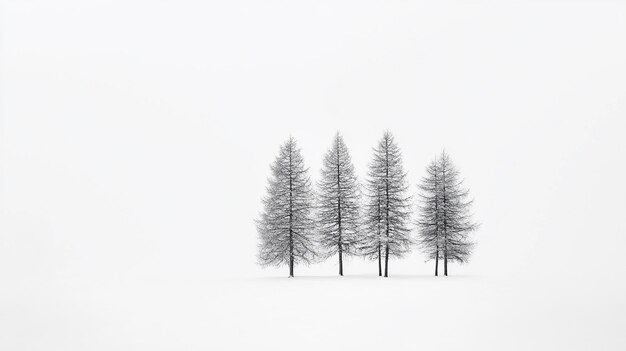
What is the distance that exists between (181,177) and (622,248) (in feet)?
516

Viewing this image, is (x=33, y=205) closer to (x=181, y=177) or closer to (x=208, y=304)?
(x=181, y=177)

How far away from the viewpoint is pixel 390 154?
34125 millimetres

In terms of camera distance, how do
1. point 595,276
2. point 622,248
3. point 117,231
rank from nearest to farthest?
point 595,276
point 622,248
point 117,231

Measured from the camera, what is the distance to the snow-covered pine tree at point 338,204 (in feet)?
113

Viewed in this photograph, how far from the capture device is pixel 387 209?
3306cm

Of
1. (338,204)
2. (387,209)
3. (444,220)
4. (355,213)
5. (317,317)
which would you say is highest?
(338,204)

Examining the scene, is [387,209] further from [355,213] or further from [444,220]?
[444,220]

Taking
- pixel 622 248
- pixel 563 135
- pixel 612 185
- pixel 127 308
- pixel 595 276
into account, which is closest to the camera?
pixel 127 308

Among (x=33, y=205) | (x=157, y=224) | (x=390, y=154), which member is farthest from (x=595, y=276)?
(x=33, y=205)

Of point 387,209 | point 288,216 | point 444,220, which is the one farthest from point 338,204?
point 444,220

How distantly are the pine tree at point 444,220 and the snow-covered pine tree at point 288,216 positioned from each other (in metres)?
10.0

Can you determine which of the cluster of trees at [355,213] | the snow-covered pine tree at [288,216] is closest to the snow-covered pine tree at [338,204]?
the cluster of trees at [355,213]

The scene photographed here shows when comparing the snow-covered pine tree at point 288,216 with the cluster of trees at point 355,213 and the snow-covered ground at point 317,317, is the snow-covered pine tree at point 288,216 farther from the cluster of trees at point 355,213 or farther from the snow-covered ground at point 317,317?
the snow-covered ground at point 317,317

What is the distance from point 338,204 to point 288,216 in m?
4.54
